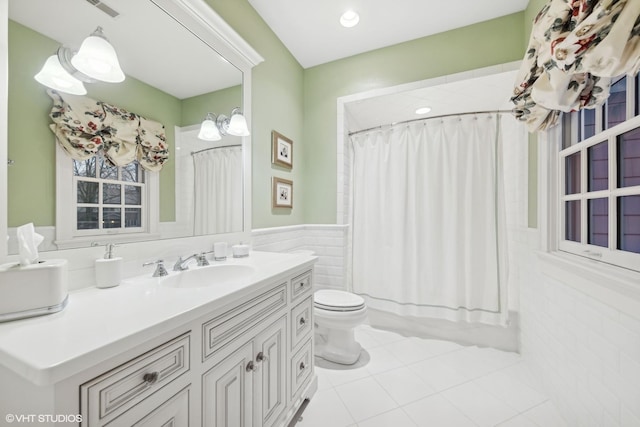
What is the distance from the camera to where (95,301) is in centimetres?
76

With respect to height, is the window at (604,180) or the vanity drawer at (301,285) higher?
the window at (604,180)

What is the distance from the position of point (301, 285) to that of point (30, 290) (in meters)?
0.93

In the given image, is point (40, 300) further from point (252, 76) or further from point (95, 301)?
point (252, 76)

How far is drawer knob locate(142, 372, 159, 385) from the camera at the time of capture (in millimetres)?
602

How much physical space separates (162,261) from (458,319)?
2.16 meters

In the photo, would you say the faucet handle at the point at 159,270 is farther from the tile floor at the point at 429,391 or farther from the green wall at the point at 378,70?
the green wall at the point at 378,70

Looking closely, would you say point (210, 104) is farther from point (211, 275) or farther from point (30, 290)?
point (30, 290)

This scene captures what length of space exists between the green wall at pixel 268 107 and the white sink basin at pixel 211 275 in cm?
58

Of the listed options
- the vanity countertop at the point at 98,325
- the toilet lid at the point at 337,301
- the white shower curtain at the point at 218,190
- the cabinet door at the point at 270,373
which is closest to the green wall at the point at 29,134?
the vanity countertop at the point at 98,325

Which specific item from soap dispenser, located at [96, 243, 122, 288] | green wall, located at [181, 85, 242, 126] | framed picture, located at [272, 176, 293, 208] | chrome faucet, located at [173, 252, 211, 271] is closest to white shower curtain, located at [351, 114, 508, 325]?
framed picture, located at [272, 176, 293, 208]

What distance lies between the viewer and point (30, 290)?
2.05ft

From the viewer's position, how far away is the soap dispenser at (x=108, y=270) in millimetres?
890

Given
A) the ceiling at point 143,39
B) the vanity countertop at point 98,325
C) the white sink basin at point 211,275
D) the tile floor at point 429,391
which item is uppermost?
the ceiling at point 143,39

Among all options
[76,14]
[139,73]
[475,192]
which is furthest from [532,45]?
[76,14]
